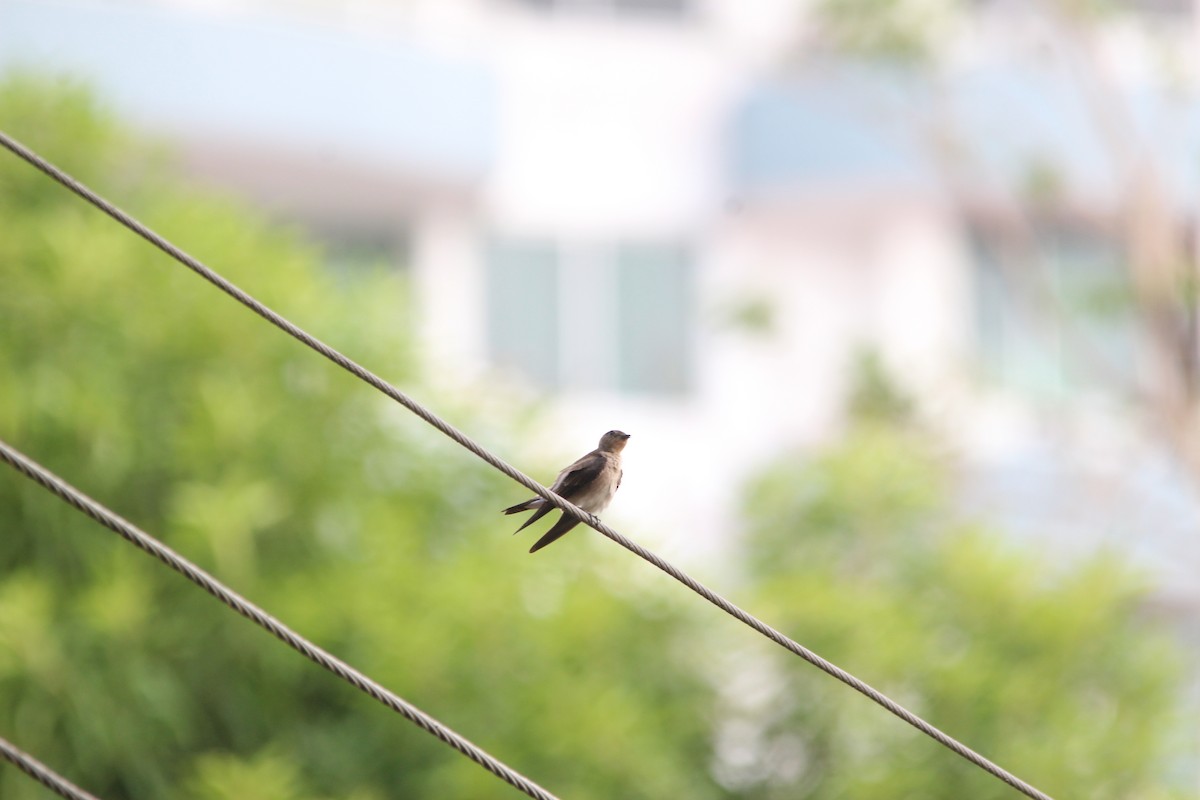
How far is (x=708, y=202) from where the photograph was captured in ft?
71.8

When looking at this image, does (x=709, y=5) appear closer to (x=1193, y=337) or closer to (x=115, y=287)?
(x=1193, y=337)

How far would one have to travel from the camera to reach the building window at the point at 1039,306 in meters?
21.0

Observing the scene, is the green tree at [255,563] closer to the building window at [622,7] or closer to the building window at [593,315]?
the building window at [593,315]

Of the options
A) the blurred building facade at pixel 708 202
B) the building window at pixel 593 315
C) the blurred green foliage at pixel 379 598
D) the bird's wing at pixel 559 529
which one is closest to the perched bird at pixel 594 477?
the bird's wing at pixel 559 529

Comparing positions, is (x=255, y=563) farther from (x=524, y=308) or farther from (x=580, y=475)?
(x=524, y=308)

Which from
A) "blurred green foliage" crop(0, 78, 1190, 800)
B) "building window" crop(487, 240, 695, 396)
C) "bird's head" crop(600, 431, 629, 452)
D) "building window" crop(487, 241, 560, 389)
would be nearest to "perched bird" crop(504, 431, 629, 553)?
"bird's head" crop(600, 431, 629, 452)

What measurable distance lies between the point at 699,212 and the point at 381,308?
8.86 m

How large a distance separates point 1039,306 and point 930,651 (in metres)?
8.55

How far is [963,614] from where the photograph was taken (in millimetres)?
13594

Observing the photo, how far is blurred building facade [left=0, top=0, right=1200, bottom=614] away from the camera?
19.4 m

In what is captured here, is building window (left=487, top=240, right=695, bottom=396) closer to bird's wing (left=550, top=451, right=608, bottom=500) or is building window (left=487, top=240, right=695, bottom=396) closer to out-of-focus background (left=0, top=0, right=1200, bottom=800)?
out-of-focus background (left=0, top=0, right=1200, bottom=800)

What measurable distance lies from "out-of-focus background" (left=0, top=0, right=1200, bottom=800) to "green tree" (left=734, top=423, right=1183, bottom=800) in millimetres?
34

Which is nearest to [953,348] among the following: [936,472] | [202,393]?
[936,472]

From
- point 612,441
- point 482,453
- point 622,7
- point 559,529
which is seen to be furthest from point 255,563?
point 622,7
